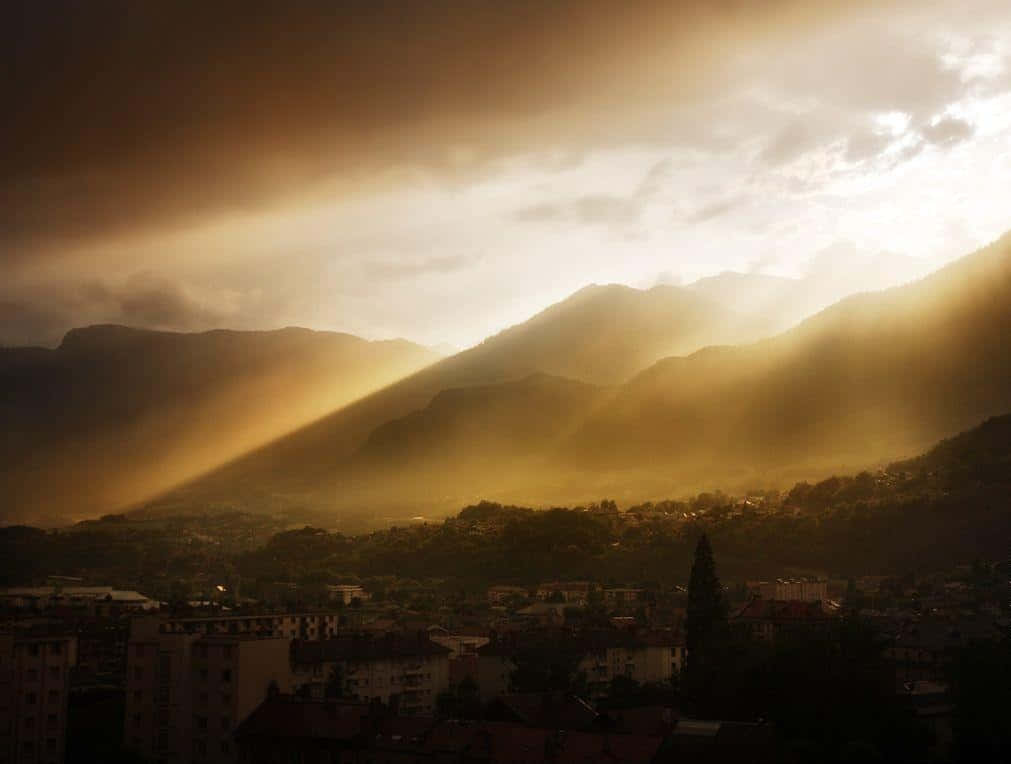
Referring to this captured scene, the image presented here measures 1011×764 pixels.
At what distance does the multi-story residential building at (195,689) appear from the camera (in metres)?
33.3

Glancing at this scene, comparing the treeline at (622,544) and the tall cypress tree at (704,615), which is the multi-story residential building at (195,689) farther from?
the treeline at (622,544)

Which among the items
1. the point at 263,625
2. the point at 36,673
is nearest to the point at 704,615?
the point at 263,625

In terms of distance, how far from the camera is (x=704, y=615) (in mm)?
49219

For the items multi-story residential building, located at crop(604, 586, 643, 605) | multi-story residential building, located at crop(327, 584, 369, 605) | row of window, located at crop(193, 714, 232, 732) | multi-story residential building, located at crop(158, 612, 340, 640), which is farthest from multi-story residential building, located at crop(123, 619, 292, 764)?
multi-story residential building, located at crop(604, 586, 643, 605)

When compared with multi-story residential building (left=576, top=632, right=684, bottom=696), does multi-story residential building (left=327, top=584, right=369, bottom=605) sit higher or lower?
higher

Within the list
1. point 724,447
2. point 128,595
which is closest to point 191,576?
point 128,595

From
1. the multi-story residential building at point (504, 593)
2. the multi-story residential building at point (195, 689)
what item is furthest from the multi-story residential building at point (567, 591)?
the multi-story residential building at point (195, 689)

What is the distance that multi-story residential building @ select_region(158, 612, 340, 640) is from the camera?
40094mm

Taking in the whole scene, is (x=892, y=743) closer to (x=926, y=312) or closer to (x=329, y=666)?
(x=329, y=666)

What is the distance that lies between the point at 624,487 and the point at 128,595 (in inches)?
4446

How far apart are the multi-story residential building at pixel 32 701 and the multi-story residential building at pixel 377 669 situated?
8.68m

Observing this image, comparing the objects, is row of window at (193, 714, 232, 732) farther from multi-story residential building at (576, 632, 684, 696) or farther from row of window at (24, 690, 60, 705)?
multi-story residential building at (576, 632, 684, 696)

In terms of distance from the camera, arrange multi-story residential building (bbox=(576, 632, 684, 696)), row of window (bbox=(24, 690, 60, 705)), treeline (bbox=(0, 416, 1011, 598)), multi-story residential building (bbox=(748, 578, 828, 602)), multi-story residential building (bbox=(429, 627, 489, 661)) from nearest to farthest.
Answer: row of window (bbox=(24, 690, 60, 705)), multi-story residential building (bbox=(576, 632, 684, 696)), multi-story residential building (bbox=(429, 627, 489, 661)), multi-story residential building (bbox=(748, 578, 828, 602)), treeline (bbox=(0, 416, 1011, 598))

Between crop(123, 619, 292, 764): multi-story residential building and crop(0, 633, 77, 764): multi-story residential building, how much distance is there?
1.88m
